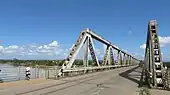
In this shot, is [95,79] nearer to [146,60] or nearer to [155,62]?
[146,60]

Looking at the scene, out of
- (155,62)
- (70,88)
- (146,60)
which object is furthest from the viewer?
(146,60)

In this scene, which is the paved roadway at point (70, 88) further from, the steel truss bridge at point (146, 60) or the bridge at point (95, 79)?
the steel truss bridge at point (146, 60)

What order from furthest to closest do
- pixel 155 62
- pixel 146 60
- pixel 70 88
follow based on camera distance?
1. pixel 146 60
2. pixel 155 62
3. pixel 70 88

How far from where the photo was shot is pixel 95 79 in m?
32.3

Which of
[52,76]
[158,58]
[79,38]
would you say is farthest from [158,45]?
[79,38]

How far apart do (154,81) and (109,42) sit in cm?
5150

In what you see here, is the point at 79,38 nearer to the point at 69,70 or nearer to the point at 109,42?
the point at 69,70

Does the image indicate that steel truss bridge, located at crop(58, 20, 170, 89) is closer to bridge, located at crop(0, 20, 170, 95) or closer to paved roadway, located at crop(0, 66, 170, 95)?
bridge, located at crop(0, 20, 170, 95)

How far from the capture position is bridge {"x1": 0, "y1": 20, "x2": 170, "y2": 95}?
19062mm

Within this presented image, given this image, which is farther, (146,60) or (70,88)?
(146,60)

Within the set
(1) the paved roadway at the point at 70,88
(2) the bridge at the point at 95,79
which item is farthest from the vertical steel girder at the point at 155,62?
(1) the paved roadway at the point at 70,88

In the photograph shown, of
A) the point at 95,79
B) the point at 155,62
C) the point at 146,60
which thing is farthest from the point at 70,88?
the point at 146,60

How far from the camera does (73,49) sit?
4312cm

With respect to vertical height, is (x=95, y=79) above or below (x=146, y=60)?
below
